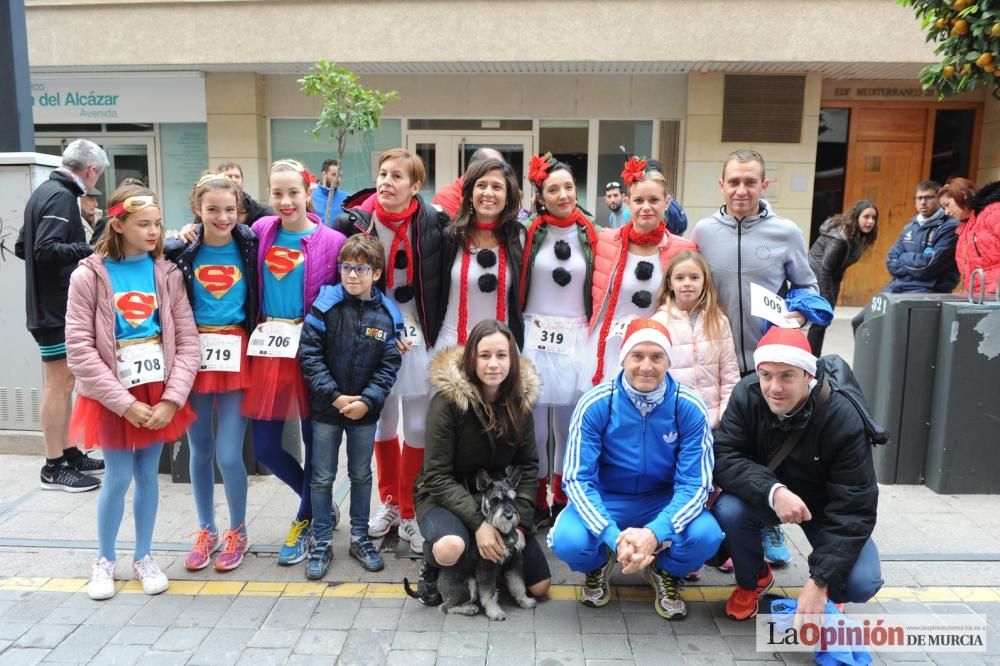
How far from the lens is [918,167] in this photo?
12.5 metres

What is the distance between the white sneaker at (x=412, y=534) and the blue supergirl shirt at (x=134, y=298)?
5.39 ft

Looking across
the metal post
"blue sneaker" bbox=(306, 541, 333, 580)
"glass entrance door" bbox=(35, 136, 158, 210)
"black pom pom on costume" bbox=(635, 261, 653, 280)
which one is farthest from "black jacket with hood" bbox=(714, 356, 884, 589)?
"glass entrance door" bbox=(35, 136, 158, 210)

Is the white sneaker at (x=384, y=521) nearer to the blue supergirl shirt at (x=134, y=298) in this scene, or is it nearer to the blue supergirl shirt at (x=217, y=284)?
the blue supergirl shirt at (x=217, y=284)

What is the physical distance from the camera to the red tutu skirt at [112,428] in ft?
11.3

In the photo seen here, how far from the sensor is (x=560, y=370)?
397 centimetres

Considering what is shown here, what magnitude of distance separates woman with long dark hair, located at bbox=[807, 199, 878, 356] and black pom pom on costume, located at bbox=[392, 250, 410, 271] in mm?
4655

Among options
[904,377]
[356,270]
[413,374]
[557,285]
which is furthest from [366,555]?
[904,377]

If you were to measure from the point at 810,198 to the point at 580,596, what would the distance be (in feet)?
33.8

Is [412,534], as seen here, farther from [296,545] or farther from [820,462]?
[820,462]

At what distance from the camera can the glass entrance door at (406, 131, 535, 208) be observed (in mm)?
12656

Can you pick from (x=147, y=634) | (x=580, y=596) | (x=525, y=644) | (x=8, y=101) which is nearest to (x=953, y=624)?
(x=580, y=596)

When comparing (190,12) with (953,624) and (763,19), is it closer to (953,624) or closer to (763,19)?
(763,19)

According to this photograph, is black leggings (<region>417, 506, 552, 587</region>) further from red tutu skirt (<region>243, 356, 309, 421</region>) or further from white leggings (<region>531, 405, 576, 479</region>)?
red tutu skirt (<region>243, 356, 309, 421</region>)

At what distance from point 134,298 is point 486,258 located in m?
1.71
